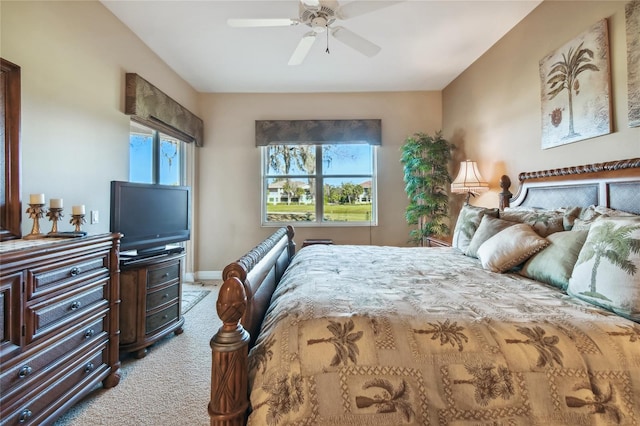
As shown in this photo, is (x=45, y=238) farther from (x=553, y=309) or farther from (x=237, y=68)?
(x=237, y=68)

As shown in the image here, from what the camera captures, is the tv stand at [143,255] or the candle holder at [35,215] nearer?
the candle holder at [35,215]

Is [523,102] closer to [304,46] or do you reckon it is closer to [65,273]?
[304,46]

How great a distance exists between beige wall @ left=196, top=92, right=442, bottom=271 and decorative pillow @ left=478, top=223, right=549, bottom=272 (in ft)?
8.74

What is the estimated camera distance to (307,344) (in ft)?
2.97

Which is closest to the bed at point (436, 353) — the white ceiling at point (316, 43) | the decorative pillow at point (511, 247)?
the decorative pillow at point (511, 247)

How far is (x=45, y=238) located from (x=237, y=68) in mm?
2827

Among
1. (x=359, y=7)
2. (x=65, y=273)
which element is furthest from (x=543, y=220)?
(x=65, y=273)

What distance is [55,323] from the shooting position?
1498 mm

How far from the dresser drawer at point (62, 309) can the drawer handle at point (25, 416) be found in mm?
305

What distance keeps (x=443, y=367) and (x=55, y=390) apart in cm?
186

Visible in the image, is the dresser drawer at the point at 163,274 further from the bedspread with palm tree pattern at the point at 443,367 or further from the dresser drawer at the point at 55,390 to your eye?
the bedspread with palm tree pattern at the point at 443,367

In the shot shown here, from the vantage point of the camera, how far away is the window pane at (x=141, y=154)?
327 centimetres

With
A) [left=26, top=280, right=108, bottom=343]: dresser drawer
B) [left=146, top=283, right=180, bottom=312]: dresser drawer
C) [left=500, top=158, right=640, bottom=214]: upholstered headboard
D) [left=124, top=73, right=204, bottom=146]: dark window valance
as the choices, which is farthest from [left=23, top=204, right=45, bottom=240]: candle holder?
[left=500, top=158, right=640, bottom=214]: upholstered headboard

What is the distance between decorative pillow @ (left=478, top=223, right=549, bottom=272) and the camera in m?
1.67
